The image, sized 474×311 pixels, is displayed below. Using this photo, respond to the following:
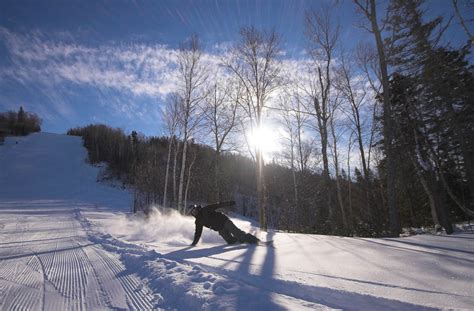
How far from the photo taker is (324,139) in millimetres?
13688

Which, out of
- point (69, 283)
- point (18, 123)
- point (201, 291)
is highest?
point (18, 123)

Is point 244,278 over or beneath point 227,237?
beneath

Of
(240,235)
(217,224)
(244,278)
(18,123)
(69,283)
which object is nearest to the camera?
(244,278)

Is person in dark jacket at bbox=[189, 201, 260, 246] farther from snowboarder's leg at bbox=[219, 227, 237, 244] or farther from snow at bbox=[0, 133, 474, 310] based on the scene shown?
snow at bbox=[0, 133, 474, 310]

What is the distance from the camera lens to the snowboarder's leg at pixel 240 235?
7.03 m

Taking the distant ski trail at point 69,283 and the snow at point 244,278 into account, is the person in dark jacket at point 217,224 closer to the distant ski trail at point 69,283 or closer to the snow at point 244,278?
the snow at point 244,278

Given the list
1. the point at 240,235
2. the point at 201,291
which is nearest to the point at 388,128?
the point at 240,235

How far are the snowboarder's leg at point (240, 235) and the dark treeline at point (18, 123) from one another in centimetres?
7537

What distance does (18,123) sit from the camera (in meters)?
69.8

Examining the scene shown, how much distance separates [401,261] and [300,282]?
1.91m

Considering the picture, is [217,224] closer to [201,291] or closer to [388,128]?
[201,291]

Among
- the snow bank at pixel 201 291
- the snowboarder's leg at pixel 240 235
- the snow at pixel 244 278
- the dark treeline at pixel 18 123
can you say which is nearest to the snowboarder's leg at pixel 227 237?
the snowboarder's leg at pixel 240 235

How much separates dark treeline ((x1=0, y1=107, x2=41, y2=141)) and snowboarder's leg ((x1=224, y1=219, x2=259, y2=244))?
2967 inches

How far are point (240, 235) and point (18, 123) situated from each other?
84577mm
